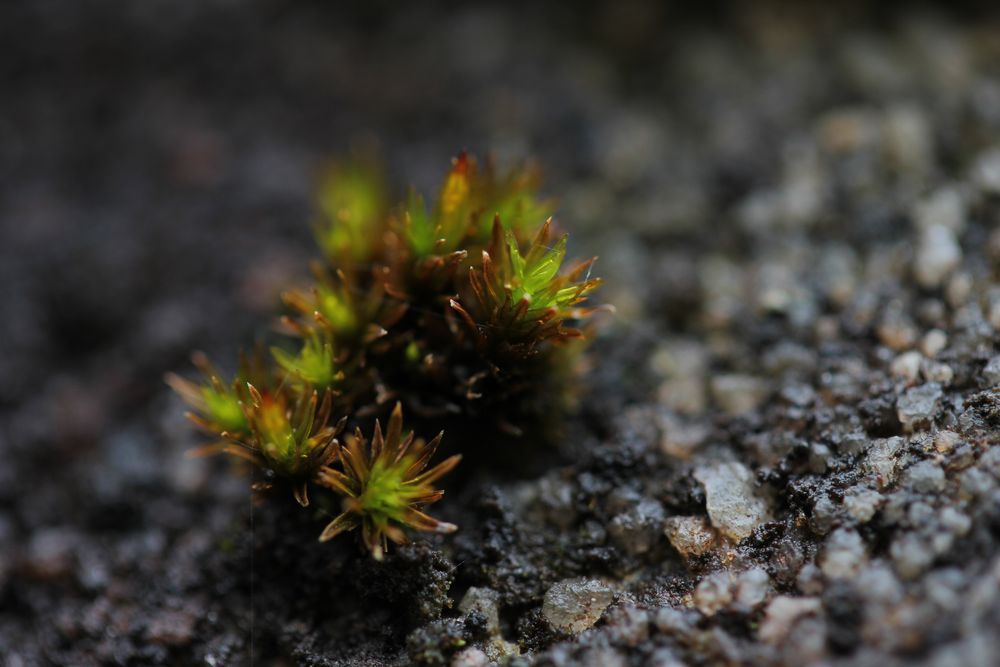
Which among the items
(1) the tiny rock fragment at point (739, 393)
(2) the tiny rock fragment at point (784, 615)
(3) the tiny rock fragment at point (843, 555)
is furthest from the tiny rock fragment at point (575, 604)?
(1) the tiny rock fragment at point (739, 393)

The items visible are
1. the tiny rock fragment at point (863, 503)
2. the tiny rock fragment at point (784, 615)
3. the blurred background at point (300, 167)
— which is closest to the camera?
the tiny rock fragment at point (784, 615)

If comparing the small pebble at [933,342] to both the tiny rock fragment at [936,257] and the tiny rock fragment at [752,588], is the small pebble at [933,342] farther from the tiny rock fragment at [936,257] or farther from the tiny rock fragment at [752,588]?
the tiny rock fragment at [752,588]

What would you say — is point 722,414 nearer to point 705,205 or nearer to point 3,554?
point 705,205

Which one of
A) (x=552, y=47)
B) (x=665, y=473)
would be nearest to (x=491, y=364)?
(x=665, y=473)

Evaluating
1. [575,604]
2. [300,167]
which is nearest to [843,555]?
[575,604]

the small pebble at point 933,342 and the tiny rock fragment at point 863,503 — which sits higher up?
the small pebble at point 933,342

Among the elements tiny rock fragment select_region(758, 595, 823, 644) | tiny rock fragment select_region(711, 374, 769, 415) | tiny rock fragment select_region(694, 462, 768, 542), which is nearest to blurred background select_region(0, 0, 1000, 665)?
tiny rock fragment select_region(711, 374, 769, 415)

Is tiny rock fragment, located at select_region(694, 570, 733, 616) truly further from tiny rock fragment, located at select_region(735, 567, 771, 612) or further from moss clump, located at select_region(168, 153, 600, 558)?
moss clump, located at select_region(168, 153, 600, 558)
